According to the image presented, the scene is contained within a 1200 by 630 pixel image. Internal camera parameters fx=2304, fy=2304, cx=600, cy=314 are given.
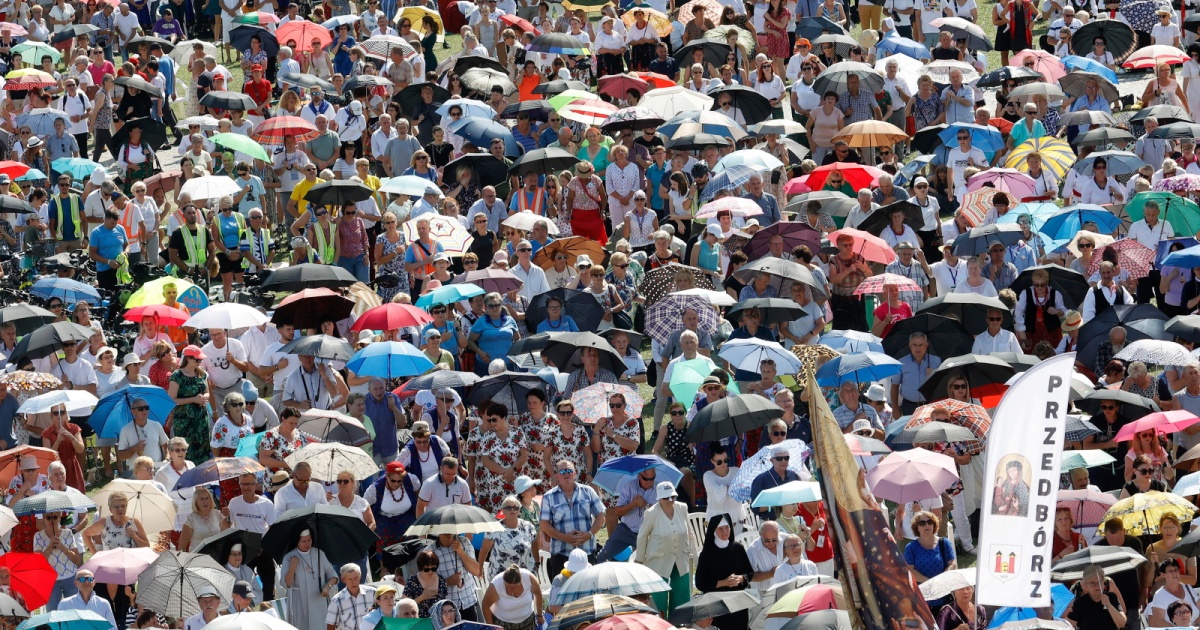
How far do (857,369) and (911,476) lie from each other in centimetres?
214

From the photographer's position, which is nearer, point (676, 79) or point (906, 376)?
point (906, 376)

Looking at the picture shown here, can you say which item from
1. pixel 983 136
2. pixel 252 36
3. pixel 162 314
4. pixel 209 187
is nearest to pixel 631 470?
pixel 162 314

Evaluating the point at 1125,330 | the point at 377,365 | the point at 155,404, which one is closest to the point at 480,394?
the point at 377,365

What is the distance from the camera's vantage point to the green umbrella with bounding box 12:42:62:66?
99.9 feet

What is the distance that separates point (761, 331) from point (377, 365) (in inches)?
135

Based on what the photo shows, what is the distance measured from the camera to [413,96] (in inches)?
1062

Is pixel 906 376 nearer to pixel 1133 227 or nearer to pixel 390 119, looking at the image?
pixel 1133 227

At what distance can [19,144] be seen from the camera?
1090 inches

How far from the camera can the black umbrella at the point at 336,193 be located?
2303 cm

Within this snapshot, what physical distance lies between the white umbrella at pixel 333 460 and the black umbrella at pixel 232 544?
0.76 meters

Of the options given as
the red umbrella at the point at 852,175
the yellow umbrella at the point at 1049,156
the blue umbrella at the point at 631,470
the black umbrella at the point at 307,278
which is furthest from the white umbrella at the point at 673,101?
the blue umbrella at the point at 631,470

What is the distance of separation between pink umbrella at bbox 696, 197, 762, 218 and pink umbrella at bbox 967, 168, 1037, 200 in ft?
7.48

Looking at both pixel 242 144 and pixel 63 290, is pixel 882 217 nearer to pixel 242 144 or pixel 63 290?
pixel 242 144

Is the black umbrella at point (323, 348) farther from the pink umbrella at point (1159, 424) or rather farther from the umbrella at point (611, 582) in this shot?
the pink umbrella at point (1159, 424)
